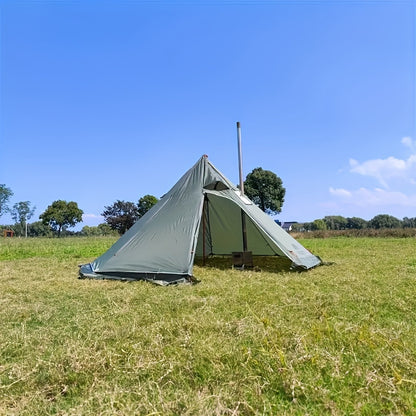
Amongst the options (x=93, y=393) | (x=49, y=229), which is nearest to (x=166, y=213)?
(x=93, y=393)

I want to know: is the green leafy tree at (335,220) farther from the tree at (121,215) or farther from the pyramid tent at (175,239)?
the pyramid tent at (175,239)

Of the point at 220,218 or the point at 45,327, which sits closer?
the point at 45,327

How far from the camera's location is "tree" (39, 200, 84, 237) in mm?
45778

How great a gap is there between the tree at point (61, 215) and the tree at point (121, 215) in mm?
12088

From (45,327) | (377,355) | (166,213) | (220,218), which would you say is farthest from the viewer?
(220,218)

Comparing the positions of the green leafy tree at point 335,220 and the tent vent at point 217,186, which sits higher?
the green leafy tree at point 335,220

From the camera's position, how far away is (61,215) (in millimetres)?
46094

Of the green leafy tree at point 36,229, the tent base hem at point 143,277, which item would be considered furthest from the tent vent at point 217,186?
the green leafy tree at point 36,229

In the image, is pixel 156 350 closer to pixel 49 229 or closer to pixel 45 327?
pixel 45 327

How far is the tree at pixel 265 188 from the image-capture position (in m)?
30.9

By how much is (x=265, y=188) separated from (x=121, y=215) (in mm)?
19551

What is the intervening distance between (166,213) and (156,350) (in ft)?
11.0

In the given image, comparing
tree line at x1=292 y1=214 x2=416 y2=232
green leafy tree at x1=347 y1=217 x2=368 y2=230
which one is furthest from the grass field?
green leafy tree at x1=347 y1=217 x2=368 y2=230

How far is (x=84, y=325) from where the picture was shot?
2336 mm
